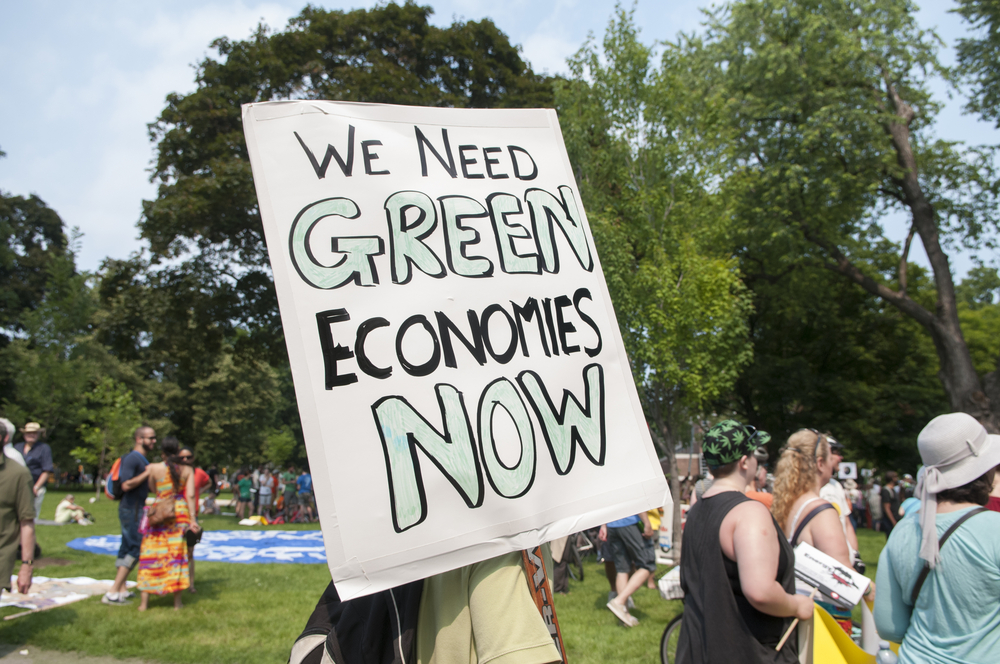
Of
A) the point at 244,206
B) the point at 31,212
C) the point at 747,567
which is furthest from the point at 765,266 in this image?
the point at 31,212

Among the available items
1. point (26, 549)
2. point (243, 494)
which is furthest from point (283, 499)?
point (26, 549)

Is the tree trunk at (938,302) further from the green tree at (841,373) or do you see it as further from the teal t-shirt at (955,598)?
the teal t-shirt at (955,598)

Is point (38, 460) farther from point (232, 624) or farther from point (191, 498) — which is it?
point (232, 624)

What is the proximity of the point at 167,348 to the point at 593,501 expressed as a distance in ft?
72.1

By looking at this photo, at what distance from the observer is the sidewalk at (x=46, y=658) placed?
17.7 feet

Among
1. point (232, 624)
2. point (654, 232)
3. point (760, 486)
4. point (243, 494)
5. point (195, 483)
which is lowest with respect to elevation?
point (232, 624)

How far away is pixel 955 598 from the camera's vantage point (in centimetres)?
250

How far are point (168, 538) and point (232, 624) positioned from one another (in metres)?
1.21

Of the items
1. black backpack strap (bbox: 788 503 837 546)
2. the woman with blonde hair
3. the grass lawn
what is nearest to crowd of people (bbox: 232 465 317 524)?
the grass lawn

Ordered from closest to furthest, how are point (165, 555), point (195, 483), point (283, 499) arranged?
1. point (165, 555)
2. point (195, 483)
3. point (283, 499)

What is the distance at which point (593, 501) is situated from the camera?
2.01 meters

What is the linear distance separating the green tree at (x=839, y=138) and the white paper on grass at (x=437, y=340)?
15463 millimetres

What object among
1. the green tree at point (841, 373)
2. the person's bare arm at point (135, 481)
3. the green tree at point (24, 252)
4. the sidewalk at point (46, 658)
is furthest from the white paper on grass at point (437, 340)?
the green tree at point (24, 252)

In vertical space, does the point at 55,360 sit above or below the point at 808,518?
above
